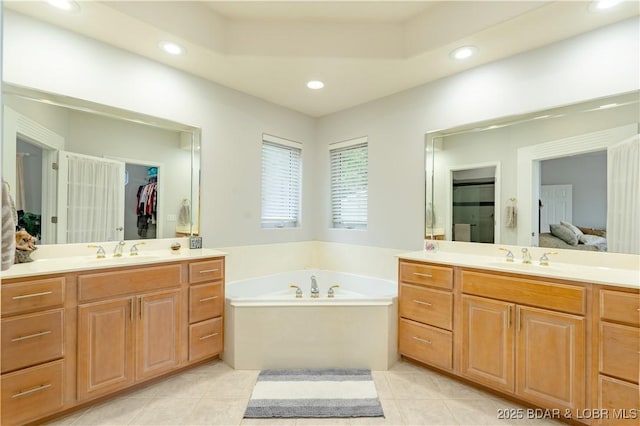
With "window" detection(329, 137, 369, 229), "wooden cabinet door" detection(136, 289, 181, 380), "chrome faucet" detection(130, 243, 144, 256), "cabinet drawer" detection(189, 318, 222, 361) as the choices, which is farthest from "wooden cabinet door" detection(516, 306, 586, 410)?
"chrome faucet" detection(130, 243, 144, 256)

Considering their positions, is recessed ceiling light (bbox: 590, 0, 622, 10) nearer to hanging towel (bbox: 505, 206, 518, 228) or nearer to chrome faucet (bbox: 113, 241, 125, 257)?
hanging towel (bbox: 505, 206, 518, 228)

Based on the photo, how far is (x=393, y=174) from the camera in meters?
3.28

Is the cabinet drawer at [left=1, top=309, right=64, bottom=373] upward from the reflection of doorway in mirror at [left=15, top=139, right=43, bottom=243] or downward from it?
downward

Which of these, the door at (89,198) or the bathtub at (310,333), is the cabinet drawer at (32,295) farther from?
the bathtub at (310,333)

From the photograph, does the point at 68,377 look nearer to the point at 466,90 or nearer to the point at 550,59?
the point at 466,90

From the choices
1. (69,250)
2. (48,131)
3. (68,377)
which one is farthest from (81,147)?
(68,377)

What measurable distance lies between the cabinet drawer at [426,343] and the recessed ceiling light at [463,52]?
214cm

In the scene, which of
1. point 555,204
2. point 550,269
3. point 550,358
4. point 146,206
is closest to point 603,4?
point 555,204

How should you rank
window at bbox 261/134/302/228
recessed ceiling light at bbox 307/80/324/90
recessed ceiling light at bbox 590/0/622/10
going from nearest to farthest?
recessed ceiling light at bbox 590/0/622/10, recessed ceiling light at bbox 307/80/324/90, window at bbox 261/134/302/228

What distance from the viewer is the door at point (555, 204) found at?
2.30 meters

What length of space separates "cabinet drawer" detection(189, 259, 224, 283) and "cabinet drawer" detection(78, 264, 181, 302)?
11 centimetres

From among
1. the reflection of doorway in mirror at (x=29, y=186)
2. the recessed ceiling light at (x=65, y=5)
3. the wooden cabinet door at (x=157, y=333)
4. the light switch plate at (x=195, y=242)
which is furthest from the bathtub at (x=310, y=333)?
the recessed ceiling light at (x=65, y=5)

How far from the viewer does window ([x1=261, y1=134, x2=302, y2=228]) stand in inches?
140

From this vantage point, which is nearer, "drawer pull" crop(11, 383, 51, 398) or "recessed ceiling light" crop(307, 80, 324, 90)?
"drawer pull" crop(11, 383, 51, 398)
